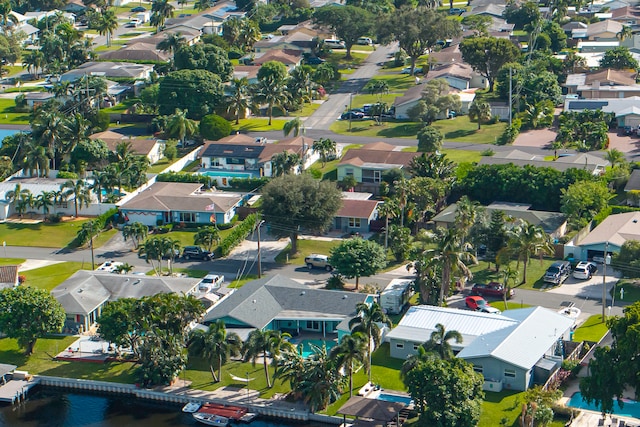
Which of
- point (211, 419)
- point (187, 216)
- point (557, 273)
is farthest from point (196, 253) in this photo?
point (557, 273)

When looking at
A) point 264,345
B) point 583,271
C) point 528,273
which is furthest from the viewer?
point 528,273

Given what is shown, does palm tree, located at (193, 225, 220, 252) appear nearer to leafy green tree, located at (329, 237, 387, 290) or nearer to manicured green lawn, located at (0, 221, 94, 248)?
manicured green lawn, located at (0, 221, 94, 248)

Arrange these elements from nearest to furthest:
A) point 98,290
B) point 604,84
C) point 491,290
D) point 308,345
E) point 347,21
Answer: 1. point 308,345
2. point 98,290
3. point 491,290
4. point 604,84
5. point 347,21

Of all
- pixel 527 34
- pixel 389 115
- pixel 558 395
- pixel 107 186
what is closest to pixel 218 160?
pixel 107 186

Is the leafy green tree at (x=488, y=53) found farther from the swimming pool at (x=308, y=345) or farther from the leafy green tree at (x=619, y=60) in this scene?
the swimming pool at (x=308, y=345)

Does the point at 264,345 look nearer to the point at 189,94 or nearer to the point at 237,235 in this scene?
the point at 237,235

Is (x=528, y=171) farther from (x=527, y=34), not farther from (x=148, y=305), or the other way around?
(x=527, y=34)
